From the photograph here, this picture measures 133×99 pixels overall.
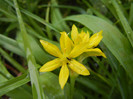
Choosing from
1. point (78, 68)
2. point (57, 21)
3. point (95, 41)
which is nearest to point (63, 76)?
point (78, 68)

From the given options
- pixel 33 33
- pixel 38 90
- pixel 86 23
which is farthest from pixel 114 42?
pixel 33 33

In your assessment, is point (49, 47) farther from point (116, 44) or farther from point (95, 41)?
point (116, 44)

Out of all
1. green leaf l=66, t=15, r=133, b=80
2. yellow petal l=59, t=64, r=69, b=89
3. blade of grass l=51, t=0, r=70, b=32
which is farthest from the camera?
blade of grass l=51, t=0, r=70, b=32

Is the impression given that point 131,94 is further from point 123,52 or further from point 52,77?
point 52,77

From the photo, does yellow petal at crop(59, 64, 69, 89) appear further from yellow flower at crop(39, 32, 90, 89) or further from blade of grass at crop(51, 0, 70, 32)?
Answer: blade of grass at crop(51, 0, 70, 32)

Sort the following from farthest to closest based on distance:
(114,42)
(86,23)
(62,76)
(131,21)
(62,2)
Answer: (62,2) → (131,21) → (86,23) → (114,42) → (62,76)

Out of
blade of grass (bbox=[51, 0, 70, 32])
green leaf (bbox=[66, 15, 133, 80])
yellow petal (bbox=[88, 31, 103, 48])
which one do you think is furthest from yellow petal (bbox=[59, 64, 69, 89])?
blade of grass (bbox=[51, 0, 70, 32])

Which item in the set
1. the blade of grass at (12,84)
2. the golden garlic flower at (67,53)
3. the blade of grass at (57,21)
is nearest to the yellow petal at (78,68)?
the golden garlic flower at (67,53)
